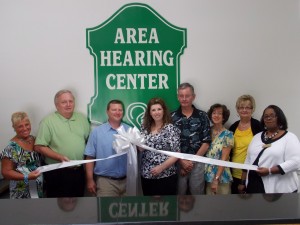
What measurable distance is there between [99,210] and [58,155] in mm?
1819

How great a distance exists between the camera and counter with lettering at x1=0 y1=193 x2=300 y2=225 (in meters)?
1.36

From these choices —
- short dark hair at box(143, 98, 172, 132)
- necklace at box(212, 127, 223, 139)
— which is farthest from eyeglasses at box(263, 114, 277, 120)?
short dark hair at box(143, 98, 172, 132)

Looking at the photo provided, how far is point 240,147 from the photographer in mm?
3309

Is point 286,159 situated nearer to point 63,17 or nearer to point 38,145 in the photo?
point 38,145

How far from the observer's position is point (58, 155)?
10.5ft

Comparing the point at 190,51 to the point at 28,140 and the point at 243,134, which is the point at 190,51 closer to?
the point at 243,134

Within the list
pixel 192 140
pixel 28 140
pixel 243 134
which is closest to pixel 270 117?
pixel 243 134

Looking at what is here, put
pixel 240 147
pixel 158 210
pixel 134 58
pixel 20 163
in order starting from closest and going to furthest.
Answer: pixel 158 210, pixel 20 163, pixel 240 147, pixel 134 58

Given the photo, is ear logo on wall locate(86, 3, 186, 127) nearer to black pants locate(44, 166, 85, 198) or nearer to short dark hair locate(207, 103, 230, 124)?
short dark hair locate(207, 103, 230, 124)

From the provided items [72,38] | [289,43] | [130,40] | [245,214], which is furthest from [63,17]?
[245,214]

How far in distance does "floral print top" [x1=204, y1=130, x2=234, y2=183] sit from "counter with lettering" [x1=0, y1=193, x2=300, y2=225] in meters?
1.51

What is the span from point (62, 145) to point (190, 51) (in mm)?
1712

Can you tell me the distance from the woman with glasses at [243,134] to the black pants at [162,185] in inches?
26.3

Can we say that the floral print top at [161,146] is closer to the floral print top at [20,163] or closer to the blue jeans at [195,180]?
the blue jeans at [195,180]
